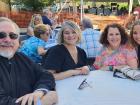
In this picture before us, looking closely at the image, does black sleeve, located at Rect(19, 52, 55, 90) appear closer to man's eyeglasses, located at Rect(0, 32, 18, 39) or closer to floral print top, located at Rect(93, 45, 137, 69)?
man's eyeglasses, located at Rect(0, 32, 18, 39)

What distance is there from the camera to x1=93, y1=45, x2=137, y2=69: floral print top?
350 cm

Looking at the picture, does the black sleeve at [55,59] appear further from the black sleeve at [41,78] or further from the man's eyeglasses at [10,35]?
the man's eyeglasses at [10,35]

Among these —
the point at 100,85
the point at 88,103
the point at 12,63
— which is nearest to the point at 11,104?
the point at 12,63

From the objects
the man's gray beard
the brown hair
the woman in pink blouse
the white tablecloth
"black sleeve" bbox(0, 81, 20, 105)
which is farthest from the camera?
the brown hair

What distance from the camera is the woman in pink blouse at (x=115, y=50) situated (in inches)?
138

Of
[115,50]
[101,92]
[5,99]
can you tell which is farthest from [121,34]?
[5,99]

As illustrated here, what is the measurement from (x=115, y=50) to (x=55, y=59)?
2.44 feet

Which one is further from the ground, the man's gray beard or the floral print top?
the man's gray beard

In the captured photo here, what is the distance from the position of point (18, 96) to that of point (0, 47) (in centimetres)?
39

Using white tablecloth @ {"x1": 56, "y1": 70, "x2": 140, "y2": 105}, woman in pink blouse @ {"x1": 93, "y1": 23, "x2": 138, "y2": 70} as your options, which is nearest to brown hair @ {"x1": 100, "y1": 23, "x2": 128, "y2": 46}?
woman in pink blouse @ {"x1": 93, "y1": 23, "x2": 138, "y2": 70}

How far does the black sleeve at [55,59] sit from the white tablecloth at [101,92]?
16.0 inches

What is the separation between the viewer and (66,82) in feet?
9.49

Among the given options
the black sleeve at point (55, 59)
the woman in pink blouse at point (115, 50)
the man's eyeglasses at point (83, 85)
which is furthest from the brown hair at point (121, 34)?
the man's eyeglasses at point (83, 85)

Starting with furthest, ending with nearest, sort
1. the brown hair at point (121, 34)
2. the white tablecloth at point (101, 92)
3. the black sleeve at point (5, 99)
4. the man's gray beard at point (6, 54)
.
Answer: the brown hair at point (121, 34) < the man's gray beard at point (6, 54) < the white tablecloth at point (101, 92) < the black sleeve at point (5, 99)
